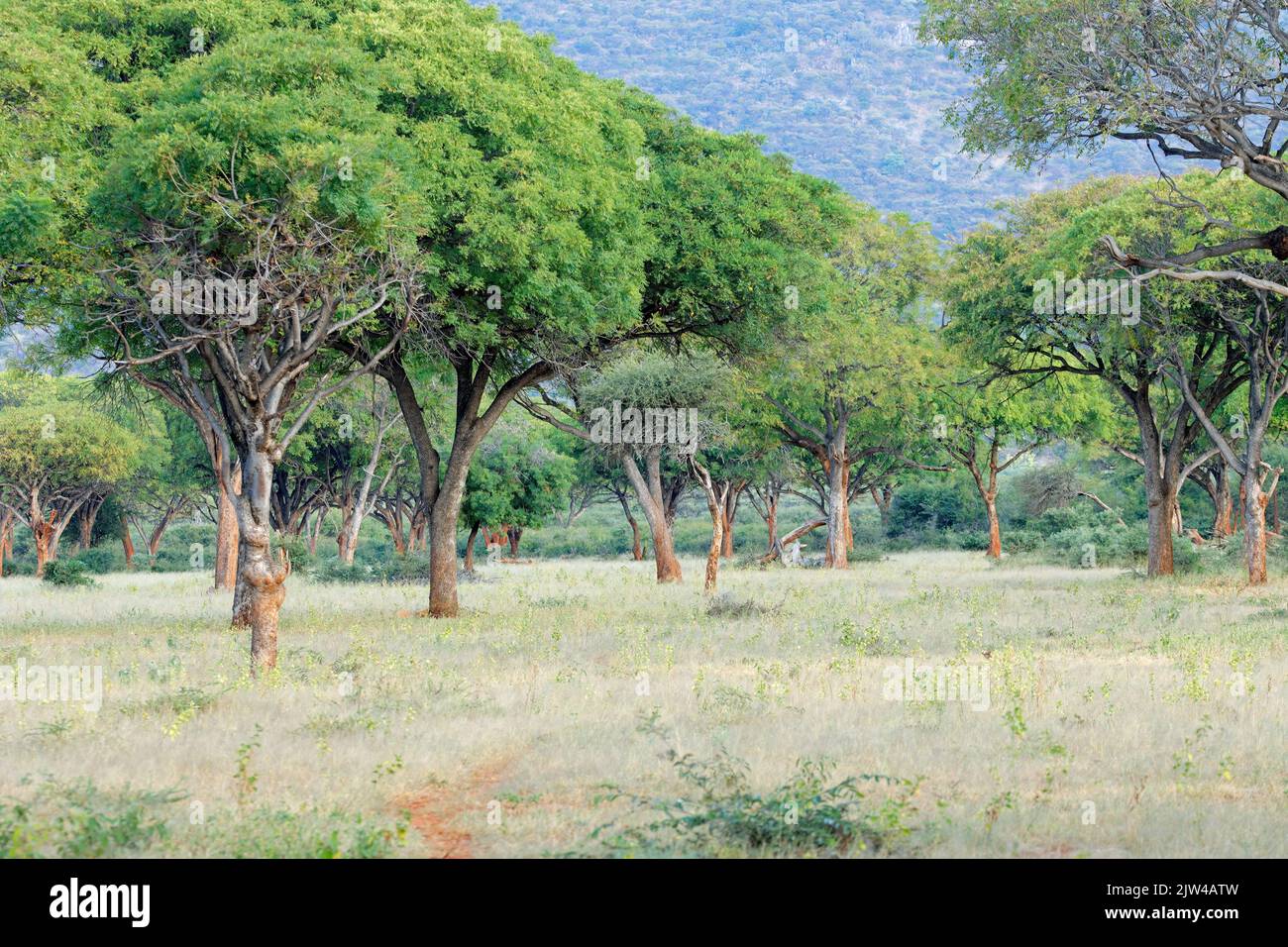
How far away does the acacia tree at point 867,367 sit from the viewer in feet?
157

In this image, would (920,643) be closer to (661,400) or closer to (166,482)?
(661,400)

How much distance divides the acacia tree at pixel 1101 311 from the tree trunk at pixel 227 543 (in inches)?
815

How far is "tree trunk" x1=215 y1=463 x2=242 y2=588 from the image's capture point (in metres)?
35.5

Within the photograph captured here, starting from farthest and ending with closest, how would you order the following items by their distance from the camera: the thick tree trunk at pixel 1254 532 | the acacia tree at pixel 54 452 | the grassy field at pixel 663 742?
the acacia tree at pixel 54 452, the thick tree trunk at pixel 1254 532, the grassy field at pixel 663 742

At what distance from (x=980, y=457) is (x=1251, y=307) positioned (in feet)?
107

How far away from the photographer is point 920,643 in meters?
19.7

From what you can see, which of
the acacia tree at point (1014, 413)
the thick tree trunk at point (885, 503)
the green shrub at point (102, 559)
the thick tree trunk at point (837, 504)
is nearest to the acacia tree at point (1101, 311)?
the acacia tree at point (1014, 413)

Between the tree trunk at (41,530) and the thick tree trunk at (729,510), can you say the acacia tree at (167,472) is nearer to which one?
the tree trunk at (41,530)

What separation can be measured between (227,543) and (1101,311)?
2394 cm

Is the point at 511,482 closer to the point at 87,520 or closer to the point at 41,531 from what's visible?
the point at 41,531

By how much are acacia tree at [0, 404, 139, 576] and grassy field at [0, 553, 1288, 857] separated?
3633 centimetres

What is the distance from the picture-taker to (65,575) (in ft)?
143

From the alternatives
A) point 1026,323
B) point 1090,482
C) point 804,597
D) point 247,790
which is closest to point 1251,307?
point 1026,323
